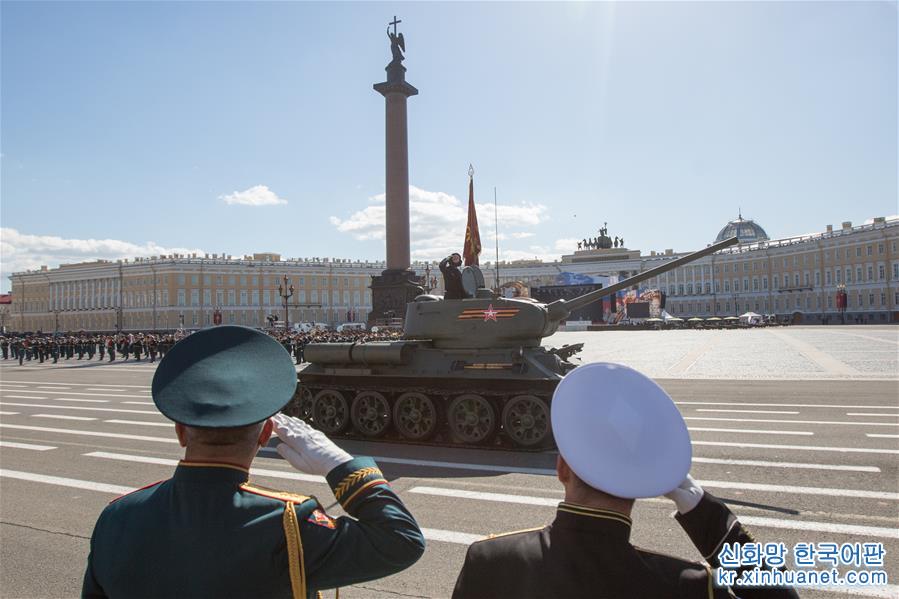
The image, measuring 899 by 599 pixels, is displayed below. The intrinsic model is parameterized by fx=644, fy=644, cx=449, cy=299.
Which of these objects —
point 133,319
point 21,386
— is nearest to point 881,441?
point 21,386

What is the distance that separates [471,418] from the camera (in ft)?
34.6

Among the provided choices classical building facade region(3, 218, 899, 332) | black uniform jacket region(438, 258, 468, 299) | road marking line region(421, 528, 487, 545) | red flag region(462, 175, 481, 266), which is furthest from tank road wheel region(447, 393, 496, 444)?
classical building facade region(3, 218, 899, 332)

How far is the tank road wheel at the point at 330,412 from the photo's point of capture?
11.6 metres

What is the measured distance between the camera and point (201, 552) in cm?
190

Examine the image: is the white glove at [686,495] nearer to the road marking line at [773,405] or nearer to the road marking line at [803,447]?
the road marking line at [803,447]

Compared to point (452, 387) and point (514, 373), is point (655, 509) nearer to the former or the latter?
point (514, 373)

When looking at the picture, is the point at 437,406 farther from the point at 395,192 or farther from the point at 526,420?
the point at 395,192

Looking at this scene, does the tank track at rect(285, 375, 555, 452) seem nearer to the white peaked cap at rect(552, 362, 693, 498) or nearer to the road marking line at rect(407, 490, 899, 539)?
the road marking line at rect(407, 490, 899, 539)

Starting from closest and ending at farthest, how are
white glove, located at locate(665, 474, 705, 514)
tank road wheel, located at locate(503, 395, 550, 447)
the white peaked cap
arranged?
the white peaked cap, white glove, located at locate(665, 474, 705, 514), tank road wheel, located at locate(503, 395, 550, 447)

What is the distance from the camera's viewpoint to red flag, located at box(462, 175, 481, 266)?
25766mm

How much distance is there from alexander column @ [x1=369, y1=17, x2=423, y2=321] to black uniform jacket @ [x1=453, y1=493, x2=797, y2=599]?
38.8 metres

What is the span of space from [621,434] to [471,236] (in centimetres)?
2527

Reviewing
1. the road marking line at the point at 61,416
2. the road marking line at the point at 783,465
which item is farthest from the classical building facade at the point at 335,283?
the road marking line at the point at 783,465

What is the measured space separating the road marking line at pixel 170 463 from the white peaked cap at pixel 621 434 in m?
6.29
